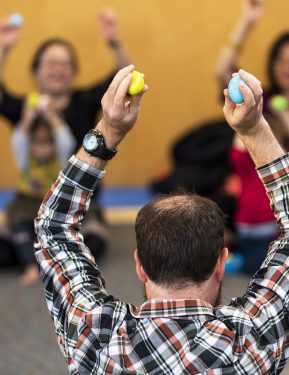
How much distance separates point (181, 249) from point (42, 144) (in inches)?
62.8

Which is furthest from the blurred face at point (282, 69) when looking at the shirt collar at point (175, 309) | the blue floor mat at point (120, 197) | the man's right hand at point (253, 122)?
the shirt collar at point (175, 309)

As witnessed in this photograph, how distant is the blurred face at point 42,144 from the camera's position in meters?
2.26

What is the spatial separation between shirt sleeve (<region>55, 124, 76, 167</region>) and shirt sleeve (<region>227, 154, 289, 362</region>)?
1515mm

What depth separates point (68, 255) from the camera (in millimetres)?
812

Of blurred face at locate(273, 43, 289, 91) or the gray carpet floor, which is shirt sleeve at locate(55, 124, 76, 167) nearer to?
the gray carpet floor

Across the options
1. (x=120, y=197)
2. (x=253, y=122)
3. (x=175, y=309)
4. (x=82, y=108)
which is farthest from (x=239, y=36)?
(x=175, y=309)

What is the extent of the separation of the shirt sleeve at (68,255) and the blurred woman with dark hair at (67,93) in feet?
4.93

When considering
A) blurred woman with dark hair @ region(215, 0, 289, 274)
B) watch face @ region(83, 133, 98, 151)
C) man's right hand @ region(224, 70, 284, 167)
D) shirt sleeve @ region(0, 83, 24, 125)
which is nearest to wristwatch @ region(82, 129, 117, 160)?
watch face @ region(83, 133, 98, 151)

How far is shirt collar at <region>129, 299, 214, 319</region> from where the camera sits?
724 millimetres

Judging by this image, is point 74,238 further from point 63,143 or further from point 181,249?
point 63,143

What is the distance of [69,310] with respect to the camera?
772 millimetres

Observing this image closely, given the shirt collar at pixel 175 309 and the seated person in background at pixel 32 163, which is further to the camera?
the seated person in background at pixel 32 163

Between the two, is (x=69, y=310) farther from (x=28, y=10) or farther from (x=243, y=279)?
(x=28, y=10)

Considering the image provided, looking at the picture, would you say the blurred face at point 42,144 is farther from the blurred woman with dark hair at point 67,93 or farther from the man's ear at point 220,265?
the man's ear at point 220,265
